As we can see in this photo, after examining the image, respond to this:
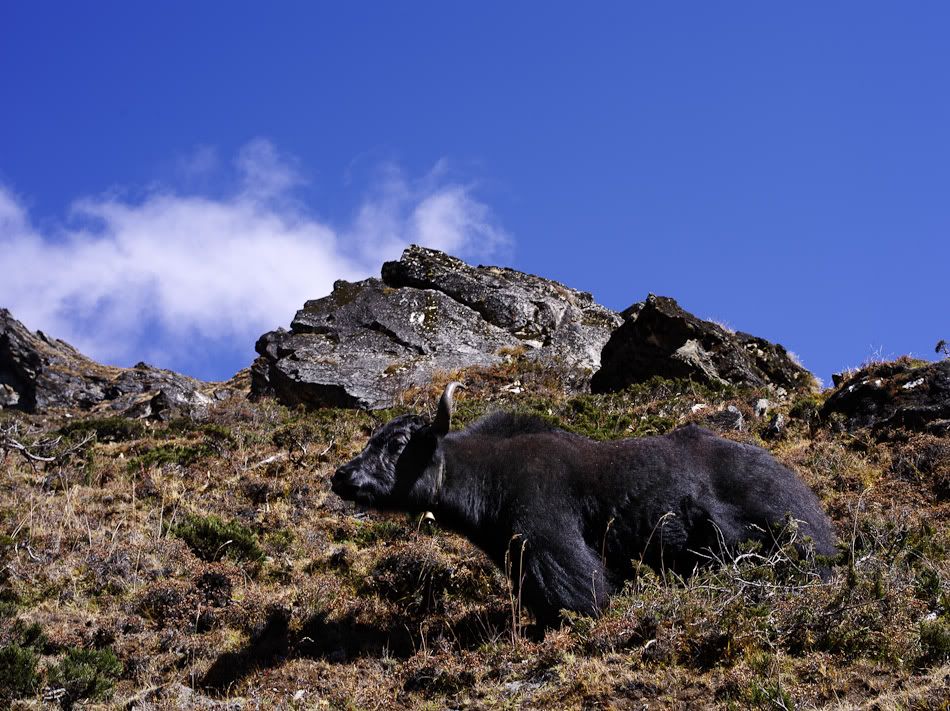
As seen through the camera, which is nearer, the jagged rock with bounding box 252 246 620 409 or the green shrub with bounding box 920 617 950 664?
the green shrub with bounding box 920 617 950 664

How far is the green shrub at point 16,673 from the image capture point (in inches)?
292

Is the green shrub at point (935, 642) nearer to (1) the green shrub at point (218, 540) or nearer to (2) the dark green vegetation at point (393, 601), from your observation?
(2) the dark green vegetation at point (393, 601)

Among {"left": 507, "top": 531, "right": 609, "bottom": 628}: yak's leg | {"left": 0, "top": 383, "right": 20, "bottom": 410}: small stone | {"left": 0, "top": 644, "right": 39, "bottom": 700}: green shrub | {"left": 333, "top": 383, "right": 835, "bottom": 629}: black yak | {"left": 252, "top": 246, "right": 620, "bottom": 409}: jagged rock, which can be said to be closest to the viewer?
{"left": 0, "top": 644, "right": 39, "bottom": 700}: green shrub

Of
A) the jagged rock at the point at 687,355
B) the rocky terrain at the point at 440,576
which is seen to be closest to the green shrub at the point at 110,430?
the rocky terrain at the point at 440,576

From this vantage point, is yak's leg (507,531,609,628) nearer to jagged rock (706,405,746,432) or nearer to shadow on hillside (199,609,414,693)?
shadow on hillside (199,609,414,693)

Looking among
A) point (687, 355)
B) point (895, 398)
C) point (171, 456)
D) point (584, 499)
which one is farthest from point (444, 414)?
point (687, 355)

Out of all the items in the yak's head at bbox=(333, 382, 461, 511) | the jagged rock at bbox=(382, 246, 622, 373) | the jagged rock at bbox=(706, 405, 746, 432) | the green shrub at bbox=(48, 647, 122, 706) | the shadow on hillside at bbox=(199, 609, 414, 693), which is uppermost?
the jagged rock at bbox=(382, 246, 622, 373)

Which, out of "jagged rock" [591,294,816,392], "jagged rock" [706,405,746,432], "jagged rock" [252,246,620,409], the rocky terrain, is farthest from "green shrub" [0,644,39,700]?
"jagged rock" [591,294,816,392]

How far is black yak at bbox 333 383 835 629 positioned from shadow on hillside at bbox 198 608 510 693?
2.18ft

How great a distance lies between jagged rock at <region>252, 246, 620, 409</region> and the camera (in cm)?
2362

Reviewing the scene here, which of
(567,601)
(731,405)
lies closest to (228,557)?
(567,601)

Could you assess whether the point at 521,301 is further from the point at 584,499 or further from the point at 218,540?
the point at 584,499

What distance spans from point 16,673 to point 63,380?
85.5 ft

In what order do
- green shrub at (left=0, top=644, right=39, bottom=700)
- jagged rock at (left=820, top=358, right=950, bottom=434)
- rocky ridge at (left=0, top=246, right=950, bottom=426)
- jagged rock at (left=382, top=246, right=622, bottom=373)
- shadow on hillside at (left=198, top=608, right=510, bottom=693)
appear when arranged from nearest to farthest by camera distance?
green shrub at (left=0, top=644, right=39, bottom=700), shadow on hillside at (left=198, top=608, right=510, bottom=693), jagged rock at (left=820, top=358, right=950, bottom=434), rocky ridge at (left=0, top=246, right=950, bottom=426), jagged rock at (left=382, top=246, right=622, bottom=373)
